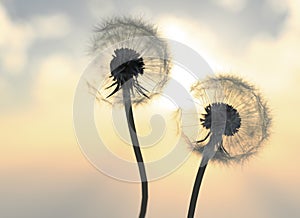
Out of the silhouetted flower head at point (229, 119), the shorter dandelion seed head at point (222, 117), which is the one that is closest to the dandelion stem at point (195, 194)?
the silhouetted flower head at point (229, 119)

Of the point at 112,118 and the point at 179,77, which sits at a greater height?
the point at 179,77

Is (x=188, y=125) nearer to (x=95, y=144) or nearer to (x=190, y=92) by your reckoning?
(x=190, y=92)

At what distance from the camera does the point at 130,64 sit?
2.56m

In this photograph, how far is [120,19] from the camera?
2.76 m

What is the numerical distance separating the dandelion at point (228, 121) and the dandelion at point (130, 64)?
0.74 ft

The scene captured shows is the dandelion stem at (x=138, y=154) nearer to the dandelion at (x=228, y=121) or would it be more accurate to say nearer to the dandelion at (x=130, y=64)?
the dandelion at (x=130, y=64)

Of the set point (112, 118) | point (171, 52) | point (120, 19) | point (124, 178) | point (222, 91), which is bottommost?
point (124, 178)

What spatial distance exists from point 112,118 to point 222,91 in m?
0.54

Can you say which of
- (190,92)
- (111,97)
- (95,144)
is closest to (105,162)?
(95,144)

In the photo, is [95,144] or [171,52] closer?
[95,144]

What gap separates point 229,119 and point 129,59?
1.83 feet

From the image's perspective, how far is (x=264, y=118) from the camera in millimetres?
2746

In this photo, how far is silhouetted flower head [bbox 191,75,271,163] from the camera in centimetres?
259

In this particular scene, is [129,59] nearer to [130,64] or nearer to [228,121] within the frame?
[130,64]
